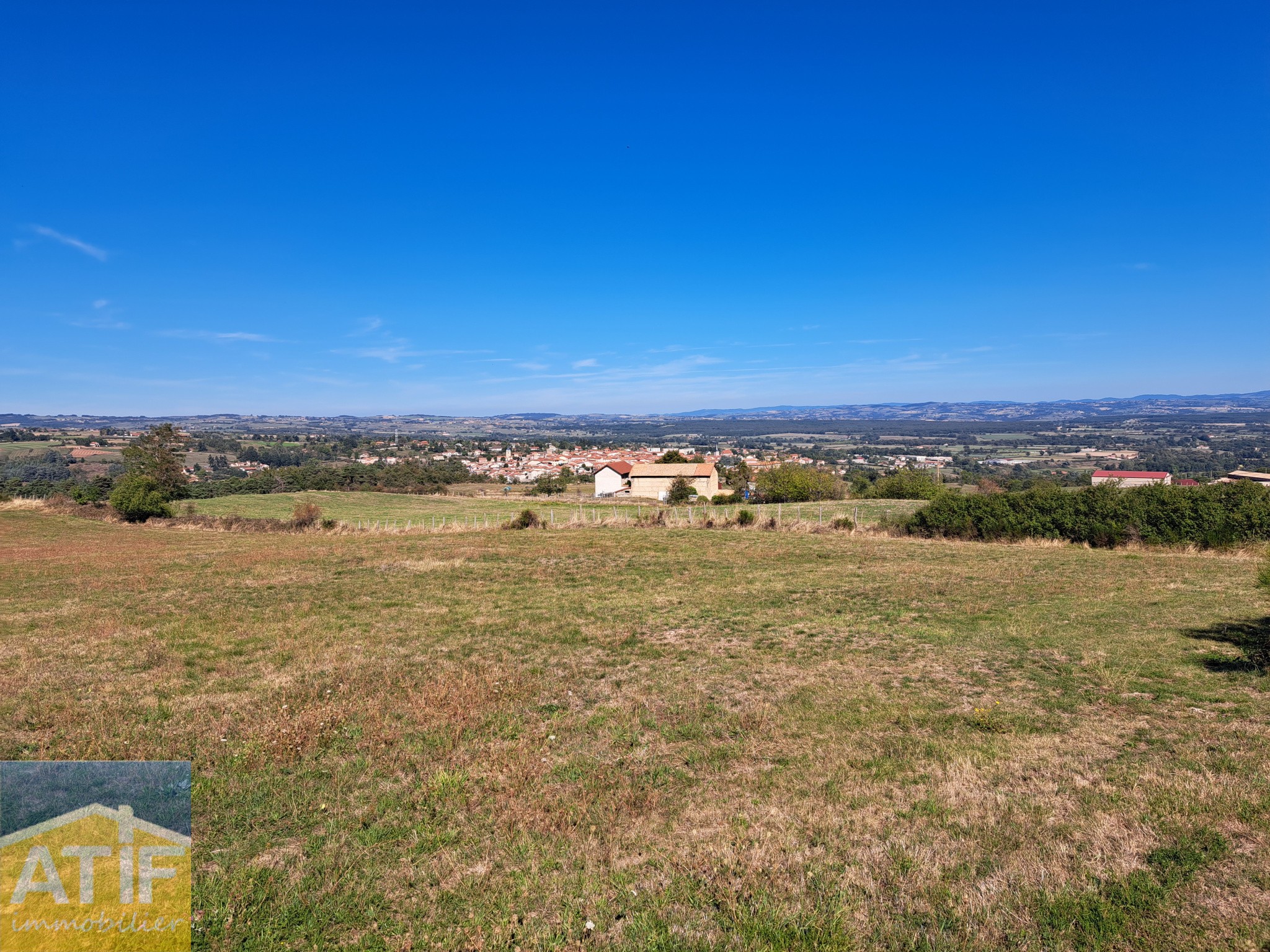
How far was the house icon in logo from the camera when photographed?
3.80 m

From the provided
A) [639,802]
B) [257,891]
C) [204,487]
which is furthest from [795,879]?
[204,487]

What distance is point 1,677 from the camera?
8867 millimetres

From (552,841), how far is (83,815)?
12.2 feet

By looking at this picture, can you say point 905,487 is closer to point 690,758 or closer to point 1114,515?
point 1114,515

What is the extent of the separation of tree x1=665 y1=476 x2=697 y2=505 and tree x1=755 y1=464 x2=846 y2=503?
7.35 metres

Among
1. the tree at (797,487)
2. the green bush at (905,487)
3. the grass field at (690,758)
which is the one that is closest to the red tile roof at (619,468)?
the tree at (797,487)

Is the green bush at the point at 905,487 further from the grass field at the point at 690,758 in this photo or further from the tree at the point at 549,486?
the grass field at the point at 690,758

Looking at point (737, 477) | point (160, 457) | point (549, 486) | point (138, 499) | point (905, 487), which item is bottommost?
point (549, 486)

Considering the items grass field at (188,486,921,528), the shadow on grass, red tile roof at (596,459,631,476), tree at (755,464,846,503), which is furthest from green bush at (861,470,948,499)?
the shadow on grass

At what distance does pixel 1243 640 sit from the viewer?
10.6 metres

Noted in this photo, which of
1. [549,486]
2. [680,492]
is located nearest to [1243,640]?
[680,492]

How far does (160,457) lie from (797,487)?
6008 cm

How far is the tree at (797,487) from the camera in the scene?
195 feet

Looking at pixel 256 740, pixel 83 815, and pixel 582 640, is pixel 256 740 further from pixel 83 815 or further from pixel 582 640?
pixel 582 640
